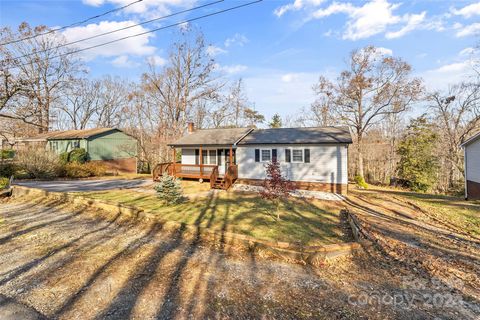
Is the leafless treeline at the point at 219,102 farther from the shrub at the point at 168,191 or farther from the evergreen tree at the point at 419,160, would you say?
the shrub at the point at 168,191

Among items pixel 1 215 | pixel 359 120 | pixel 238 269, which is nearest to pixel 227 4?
pixel 238 269

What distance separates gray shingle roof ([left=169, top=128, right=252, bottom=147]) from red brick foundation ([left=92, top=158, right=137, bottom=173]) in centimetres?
1073

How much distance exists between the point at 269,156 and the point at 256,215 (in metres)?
6.69

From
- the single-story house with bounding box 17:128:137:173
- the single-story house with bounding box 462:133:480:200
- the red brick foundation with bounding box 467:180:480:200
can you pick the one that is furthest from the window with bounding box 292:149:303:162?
the single-story house with bounding box 17:128:137:173

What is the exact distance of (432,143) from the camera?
23.3 m

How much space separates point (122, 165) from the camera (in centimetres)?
2527

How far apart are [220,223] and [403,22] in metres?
12.3

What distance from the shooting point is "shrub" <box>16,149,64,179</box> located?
1655 cm

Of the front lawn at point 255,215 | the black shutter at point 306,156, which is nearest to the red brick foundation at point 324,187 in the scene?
the black shutter at point 306,156

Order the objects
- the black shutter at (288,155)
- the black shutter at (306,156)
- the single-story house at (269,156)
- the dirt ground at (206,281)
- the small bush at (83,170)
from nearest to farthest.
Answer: the dirt ground at (206,281), the single-story house at (269,156), the black shutter at (306,156), the black shutter at (288,155), the small bush at (83,170)

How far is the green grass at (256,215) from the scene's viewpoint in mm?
6648

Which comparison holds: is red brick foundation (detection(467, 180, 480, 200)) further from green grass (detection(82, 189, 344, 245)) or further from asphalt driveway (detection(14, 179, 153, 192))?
asphalt driveway (detection(14, 179, 153, 192))

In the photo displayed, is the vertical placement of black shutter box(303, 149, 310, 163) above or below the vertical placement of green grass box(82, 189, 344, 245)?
above

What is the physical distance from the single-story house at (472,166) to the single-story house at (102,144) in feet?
91.4
